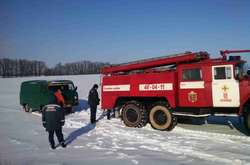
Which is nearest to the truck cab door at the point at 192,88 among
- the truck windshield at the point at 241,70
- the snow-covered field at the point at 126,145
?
the snow-covered field at the point at 126,145

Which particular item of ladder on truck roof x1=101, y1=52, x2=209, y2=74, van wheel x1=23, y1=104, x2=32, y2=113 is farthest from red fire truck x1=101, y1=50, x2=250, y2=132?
van wheel x1=23, y1=104, x2=32, y2=113

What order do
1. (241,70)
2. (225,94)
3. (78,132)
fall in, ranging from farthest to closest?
(78,132), (241,70), (225,94)

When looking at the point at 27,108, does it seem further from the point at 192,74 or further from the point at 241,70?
the point at 241,70

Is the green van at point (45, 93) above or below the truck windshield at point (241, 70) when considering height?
below

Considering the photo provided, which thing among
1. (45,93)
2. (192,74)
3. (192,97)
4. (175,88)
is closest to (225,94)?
(192,97)

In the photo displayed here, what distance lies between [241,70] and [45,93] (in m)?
11.5

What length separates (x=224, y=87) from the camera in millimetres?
11914

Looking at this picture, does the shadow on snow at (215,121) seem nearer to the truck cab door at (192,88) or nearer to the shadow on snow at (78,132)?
the truck cab door at (192,88)

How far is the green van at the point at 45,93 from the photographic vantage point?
19281mm

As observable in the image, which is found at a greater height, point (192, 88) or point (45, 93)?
point (192, 88)

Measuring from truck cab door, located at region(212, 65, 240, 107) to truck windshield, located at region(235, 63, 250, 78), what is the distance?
185 millimetres

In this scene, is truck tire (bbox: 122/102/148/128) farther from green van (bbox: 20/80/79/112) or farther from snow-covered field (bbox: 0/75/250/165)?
green van (bbox: 20/80/79/112)

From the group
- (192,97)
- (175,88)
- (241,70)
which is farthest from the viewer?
(175,88)

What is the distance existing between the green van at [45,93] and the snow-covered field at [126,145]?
Result: 4463 millimetres
